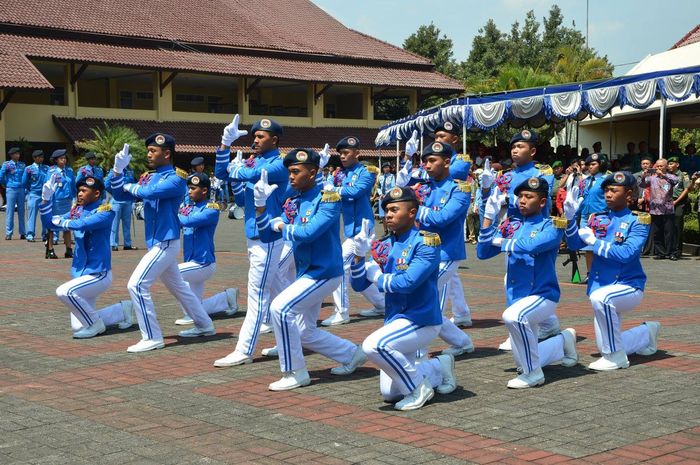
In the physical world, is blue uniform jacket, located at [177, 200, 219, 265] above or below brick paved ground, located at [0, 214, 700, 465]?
above

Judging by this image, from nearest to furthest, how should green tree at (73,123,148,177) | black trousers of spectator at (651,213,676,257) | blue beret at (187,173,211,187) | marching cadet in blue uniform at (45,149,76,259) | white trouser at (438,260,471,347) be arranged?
1. white trouser at (438,260,471,347)
2. blue beret at (187,173,211,187)
3. black trousers of spectator at (651,213,676,257)
4. marching cadet in blue uniform at (45,149,76,259)
5. green tree at (73,123,148,177)

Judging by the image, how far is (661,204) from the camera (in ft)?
58.7

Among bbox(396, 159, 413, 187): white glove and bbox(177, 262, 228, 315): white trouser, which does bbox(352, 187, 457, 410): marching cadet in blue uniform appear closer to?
bbox(396, 159, 413, 187): white glove

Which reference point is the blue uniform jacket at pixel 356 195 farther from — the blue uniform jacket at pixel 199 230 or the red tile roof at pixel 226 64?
the red tile roof at pixel 226 64

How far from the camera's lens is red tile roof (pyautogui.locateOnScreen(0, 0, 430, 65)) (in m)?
40.5

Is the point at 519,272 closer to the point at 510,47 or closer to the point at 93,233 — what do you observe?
the point at 93,233

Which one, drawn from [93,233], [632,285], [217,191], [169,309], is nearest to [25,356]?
[93,233]

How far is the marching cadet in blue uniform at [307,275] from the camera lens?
755 cm

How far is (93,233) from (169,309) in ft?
6.35

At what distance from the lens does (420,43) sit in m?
65.8

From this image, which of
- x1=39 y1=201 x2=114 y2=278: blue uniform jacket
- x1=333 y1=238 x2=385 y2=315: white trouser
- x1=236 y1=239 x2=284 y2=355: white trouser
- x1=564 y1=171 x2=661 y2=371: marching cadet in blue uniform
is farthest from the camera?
x1=333 y1=238 x2=385 y2=315: white trouser

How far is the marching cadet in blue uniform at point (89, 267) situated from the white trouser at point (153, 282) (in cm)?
83

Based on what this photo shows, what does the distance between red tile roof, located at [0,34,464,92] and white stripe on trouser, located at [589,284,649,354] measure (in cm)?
3262

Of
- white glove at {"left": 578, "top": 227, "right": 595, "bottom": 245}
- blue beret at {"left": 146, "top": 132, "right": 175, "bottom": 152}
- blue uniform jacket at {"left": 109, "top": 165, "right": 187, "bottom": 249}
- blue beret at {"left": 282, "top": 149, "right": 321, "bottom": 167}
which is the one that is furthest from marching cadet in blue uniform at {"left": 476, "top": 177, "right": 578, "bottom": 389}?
blue beret at {"left": 146, "top": 132, "right": 175, "bottom": 152}
